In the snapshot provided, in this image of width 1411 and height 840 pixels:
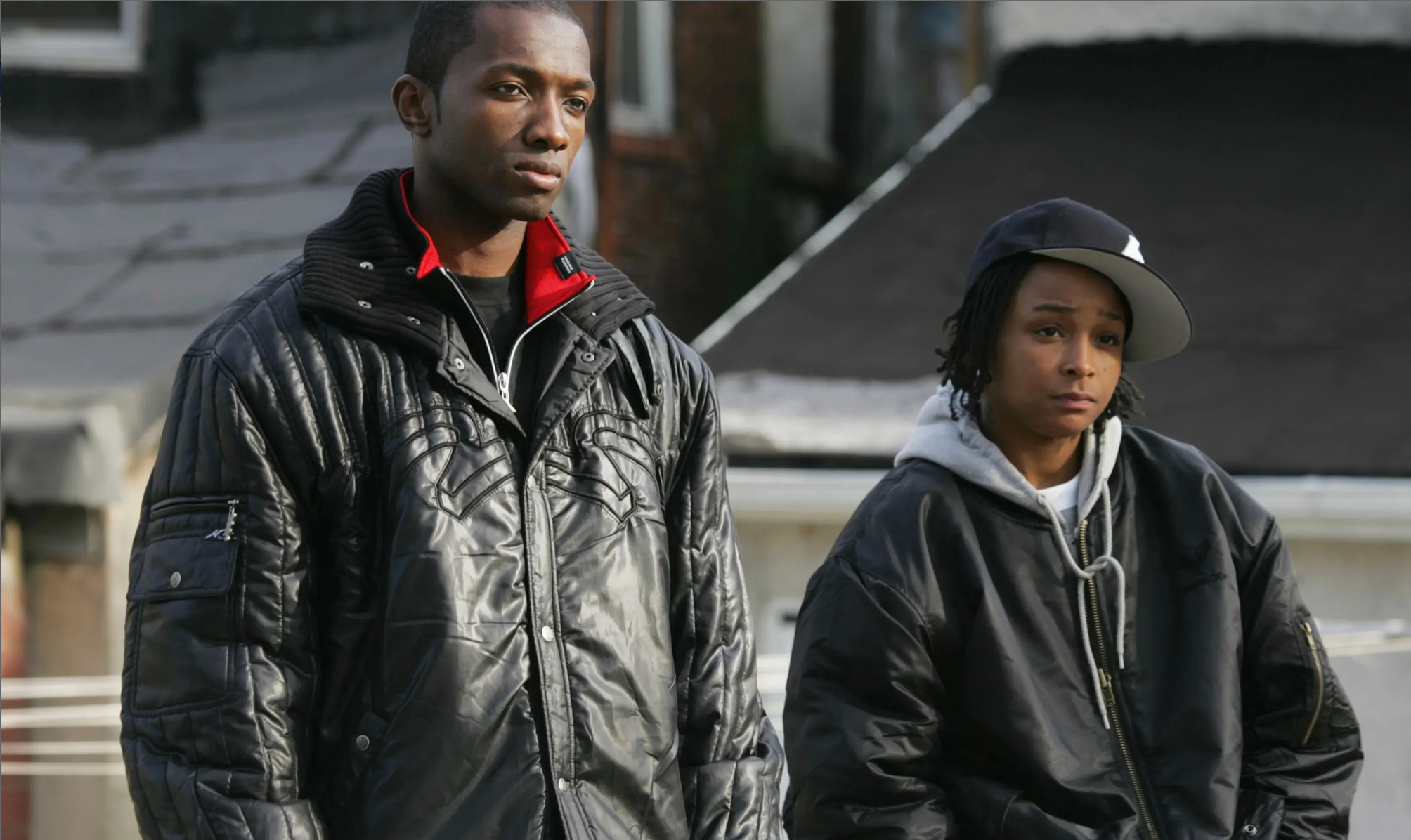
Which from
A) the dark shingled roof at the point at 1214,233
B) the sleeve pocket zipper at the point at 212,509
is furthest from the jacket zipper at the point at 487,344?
the dark shingled roof at the point at 1214,233

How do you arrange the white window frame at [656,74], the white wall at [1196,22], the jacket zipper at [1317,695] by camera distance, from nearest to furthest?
1. the jacket zipper at [1317,695]
2. the white wall at [1196,22]
3. the white window frame at [656,74]

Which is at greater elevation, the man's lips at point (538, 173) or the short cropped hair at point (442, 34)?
the short cropped hair at point (442, 34)

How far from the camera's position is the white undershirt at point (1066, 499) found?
291cm

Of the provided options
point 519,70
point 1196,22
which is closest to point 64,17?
point 1196,22

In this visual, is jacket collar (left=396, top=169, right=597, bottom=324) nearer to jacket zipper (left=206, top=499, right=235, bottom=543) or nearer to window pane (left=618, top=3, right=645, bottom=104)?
jacket zipper (left=206, top=499, right=235, bottom=543)

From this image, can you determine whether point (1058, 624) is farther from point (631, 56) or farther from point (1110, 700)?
point (631, 56)

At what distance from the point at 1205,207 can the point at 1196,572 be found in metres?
4.19

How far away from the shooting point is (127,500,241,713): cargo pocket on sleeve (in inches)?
81.4

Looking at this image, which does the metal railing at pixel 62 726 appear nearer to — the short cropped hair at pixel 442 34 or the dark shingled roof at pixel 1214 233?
the dark shingled roof at pixel 1214 233

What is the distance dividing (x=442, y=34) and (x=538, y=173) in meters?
0.22

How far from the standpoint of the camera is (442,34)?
2.30 meters

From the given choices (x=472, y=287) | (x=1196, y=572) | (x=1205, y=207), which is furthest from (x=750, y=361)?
(x=472, y=287)

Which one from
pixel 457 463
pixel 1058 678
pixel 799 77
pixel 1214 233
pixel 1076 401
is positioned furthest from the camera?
pixel 799 77

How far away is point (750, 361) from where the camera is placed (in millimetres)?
6488
